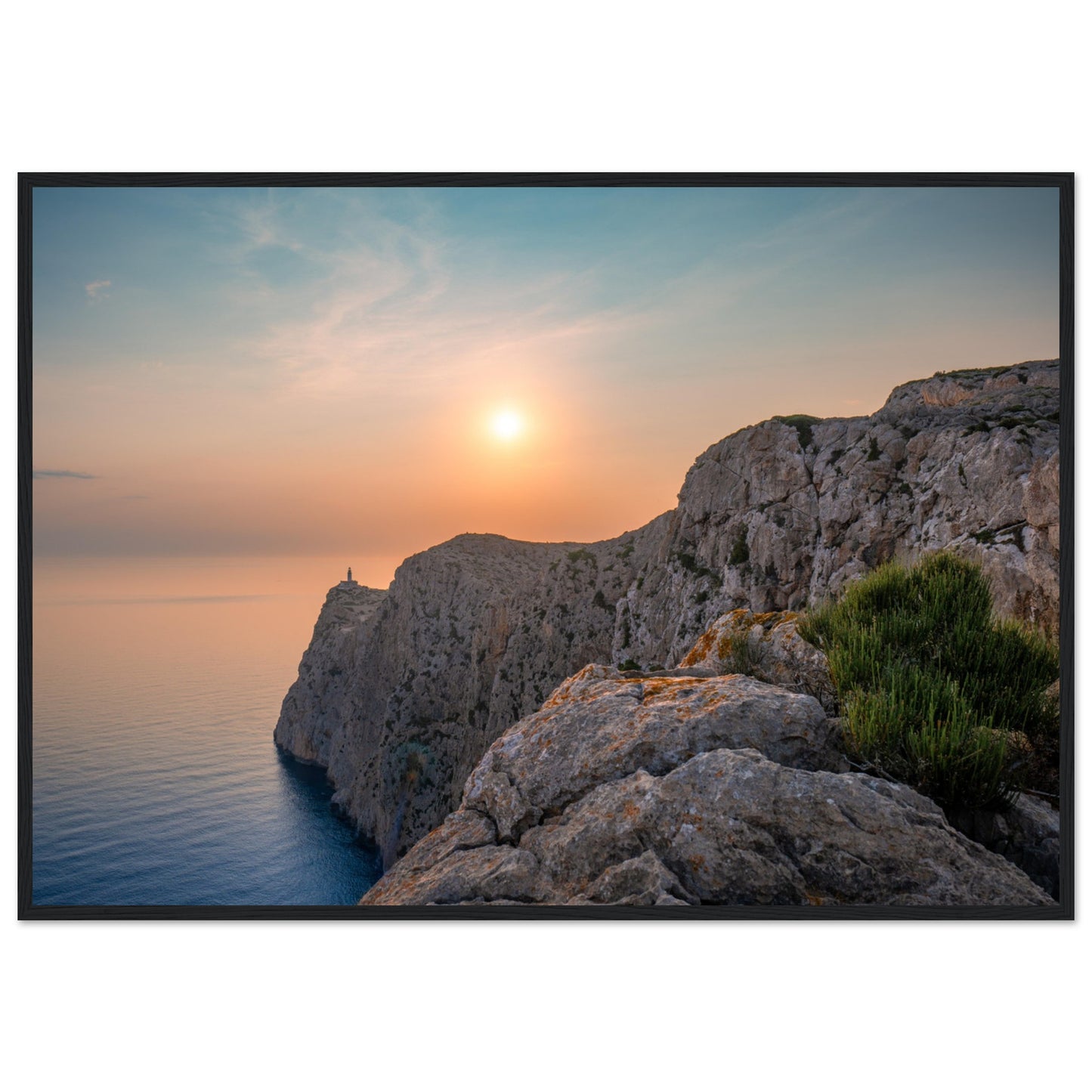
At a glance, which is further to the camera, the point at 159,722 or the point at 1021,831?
the point at 159,722

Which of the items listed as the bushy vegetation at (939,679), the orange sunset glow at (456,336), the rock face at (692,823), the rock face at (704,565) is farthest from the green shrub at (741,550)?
the rock face at (692,823)

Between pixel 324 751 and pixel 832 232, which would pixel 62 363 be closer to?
pixel 832 232

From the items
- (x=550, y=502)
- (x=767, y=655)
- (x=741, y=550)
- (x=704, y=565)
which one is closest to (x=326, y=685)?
(x=704, y=565)

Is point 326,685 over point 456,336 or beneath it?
beneath

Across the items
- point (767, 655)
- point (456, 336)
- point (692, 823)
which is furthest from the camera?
point (456, 336)

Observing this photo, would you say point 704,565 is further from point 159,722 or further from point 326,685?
point 326,685

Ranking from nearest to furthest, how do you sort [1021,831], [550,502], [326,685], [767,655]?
[1021,831]
[767,655]
[550,502]
[326,685]
